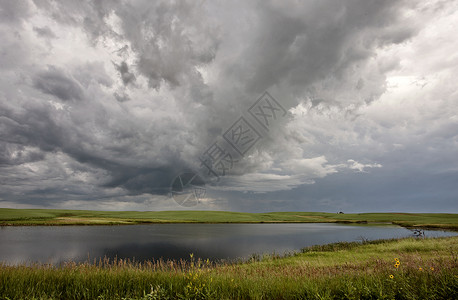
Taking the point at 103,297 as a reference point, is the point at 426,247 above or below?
below

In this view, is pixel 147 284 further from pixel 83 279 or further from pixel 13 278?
pixel 13 278

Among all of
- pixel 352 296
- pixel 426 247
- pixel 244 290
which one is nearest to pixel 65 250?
pixel 244 290

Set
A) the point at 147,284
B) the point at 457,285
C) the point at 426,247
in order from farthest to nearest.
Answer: the point at 426,247 < the point at 147,284 < the point at 457,285

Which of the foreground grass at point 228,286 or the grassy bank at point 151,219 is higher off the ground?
the foreground grass at point 228,286

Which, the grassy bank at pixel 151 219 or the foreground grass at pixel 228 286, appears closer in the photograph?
the foreground grass at pixel 228 286

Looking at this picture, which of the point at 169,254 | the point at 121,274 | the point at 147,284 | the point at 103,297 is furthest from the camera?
the point at 169,254

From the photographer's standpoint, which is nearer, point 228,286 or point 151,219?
point 228,286

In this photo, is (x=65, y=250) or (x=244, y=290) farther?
(x=65, y=250)

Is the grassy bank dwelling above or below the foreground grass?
below

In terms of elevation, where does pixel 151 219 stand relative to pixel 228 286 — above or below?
below

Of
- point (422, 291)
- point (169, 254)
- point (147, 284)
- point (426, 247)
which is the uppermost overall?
point (422, 291)

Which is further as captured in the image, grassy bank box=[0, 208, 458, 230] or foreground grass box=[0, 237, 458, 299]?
grassy bank box=[0, 208, 458, 230]

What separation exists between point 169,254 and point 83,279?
28342mm

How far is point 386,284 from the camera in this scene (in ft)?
31.6
